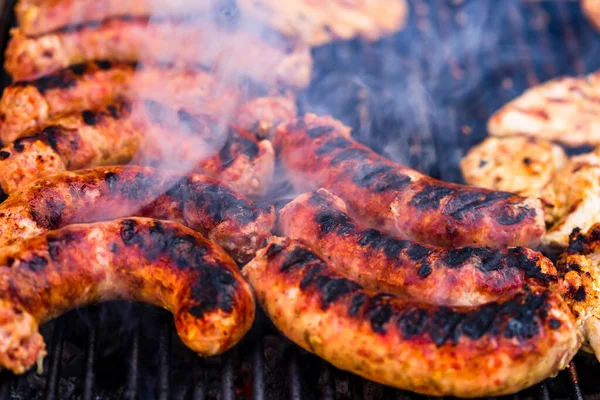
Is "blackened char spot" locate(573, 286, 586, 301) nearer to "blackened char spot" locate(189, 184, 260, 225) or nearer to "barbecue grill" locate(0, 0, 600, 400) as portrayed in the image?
"barbecue grill" locate(0, 0, 600, 400)

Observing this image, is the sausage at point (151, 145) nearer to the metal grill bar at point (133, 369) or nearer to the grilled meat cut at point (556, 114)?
the metal grill bar at point (133, 369)

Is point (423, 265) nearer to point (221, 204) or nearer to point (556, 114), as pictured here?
point (221, 204)

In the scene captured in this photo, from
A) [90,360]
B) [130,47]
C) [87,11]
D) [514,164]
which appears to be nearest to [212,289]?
[90,360]

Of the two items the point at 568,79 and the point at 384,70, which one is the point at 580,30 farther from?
the point at 384,70

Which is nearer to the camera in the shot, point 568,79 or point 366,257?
point 366,257

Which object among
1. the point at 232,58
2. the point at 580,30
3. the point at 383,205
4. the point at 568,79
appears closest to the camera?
the point at 383,205

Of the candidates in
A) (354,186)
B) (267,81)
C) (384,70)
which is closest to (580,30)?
(384,70)

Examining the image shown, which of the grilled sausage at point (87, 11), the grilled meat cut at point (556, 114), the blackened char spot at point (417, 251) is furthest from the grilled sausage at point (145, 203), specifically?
the grilled meat cut at point (556, 114)
